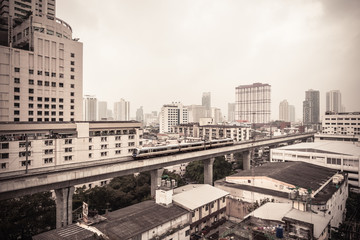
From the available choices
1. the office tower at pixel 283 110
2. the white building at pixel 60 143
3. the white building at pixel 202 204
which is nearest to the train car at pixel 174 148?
the white building at pixel 202 204

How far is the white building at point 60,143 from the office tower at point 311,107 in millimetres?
155618

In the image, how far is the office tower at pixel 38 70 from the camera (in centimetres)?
4315

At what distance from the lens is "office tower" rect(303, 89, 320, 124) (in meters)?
160

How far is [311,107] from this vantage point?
163 m

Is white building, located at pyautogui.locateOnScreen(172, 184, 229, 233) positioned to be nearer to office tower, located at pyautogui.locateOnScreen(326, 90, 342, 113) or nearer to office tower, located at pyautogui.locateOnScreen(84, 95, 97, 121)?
office tower, located at pyautogui.locateOnScreen(84, 95, 97, 121)

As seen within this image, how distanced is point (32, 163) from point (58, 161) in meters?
3.61

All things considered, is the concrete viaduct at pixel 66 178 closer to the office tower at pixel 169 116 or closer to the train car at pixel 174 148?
the train car at pixel 174 148

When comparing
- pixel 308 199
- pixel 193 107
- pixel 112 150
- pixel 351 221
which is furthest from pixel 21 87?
pixel 193 107

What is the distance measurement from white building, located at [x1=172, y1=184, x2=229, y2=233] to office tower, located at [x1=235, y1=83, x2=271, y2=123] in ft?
335

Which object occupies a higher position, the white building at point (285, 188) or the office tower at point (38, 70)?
the office tower at point (38, 70)

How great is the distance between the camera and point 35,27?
159ft

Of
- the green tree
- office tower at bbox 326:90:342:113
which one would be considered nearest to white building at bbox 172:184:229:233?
the green tree

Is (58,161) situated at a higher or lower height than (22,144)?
lower

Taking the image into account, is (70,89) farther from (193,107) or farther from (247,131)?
(193,107)
